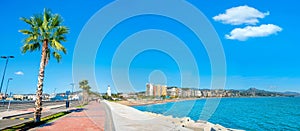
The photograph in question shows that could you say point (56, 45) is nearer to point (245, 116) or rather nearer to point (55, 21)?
point (55, 21)

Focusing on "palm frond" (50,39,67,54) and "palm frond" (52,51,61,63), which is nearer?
"palm frond" (50,39,67,54)

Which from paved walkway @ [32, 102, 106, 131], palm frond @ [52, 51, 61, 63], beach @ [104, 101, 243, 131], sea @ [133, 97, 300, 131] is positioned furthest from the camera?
sea @ [133, 97, 300, 131]

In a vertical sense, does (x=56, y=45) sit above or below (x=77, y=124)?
above

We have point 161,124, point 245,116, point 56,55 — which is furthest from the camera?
point 245,116

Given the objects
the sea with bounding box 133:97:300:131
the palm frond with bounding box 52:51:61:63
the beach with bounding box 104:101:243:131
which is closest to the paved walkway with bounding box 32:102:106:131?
the beach with bounding box 104:101:243:131

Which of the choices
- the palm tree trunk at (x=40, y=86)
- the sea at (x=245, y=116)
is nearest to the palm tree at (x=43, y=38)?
the palm tree trunk at (x=40, y=86)

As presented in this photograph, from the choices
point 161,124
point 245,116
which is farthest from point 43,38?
point 245,116

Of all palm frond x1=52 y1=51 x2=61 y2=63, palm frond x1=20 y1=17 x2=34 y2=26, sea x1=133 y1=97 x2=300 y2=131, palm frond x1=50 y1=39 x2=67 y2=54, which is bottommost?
sea x1=133 y1=97 x2=300 y2=131

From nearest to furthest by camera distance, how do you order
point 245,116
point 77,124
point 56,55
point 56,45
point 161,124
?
point 161,124, point 77,124, point 56,45, point 56,55, point 245,116

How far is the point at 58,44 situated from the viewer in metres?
15.8

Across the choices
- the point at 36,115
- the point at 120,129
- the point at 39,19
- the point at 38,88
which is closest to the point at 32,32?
the point at 39,19

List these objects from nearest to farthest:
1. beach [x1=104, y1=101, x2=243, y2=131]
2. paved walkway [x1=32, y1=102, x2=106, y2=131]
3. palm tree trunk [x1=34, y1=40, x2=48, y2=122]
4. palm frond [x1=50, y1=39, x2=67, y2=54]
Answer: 1. beach [x1=104, y1=101, x2=243, y2=131]
2. paved walkway [x1=32, y1=102, x2=106, y2=131]
3. palm tree trunk [x1=34, y1=40, x2=48, y2=122]
4. palm frond [x1=50, y1=39, x2=67, y2=54]

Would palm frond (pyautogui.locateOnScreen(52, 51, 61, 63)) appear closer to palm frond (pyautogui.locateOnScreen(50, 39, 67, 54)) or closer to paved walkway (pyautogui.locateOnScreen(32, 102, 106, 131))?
palm frond (pyautogui.locateOnScreen(50, 39, 67, 54))

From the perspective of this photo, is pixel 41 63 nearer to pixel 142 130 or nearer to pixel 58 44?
pixel 58 44
